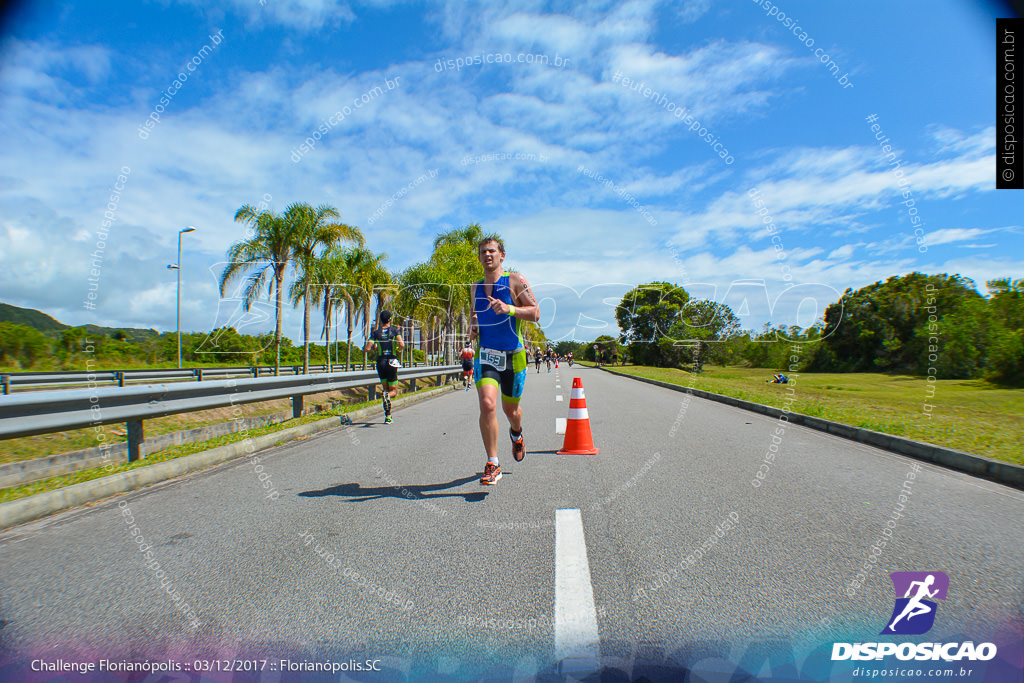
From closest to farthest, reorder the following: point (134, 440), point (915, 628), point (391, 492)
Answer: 1. point (915, 628)
2. point (391, 492)
3. point (134, 440)

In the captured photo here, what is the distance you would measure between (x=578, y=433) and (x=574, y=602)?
15.0ft

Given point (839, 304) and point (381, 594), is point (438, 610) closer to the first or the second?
point (381, 594)

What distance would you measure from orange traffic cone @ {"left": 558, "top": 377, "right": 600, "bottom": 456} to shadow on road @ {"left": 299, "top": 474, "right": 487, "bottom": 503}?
80.1 inches

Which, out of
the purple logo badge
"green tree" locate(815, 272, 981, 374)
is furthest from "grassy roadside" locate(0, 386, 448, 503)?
"green tree" locate(815, 272, 981, 374)

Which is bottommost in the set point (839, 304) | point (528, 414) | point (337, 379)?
point (528, 414)

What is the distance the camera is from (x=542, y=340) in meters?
116

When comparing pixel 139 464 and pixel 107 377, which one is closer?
pixel 139 464

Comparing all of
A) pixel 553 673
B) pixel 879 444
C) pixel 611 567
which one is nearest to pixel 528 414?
pixel 879 444

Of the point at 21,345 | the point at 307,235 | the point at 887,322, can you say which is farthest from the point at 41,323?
the point at 887,322

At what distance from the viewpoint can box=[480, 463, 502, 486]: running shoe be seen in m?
5.21

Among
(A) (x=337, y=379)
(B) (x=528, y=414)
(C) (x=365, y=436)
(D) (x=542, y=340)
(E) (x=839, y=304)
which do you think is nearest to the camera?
(C) (x=365, y=436)

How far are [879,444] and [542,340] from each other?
4259 inches

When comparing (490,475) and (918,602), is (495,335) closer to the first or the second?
(490,475)

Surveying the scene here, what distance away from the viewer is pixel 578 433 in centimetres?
723
